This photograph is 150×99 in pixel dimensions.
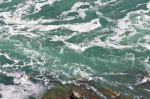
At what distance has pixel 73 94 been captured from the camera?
7050cm
